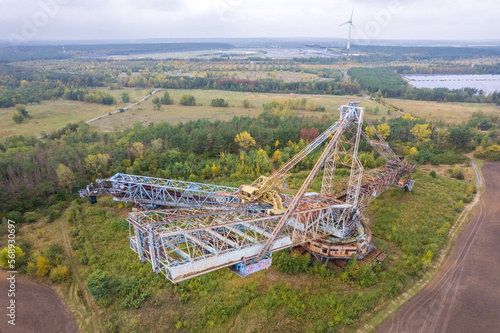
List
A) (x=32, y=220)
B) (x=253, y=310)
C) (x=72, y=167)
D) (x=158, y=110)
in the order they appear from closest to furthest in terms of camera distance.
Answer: (x=253, y=310), (x=32, y=220), (x=72, y=167), (x=158, y=110)

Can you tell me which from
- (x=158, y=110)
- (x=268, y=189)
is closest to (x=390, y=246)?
(x=268, y=189)

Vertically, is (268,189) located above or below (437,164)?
above

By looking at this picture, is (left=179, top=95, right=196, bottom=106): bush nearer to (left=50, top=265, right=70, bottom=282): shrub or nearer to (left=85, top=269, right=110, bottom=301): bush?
(left=50, top=265, right=70, bottom=282): shrub

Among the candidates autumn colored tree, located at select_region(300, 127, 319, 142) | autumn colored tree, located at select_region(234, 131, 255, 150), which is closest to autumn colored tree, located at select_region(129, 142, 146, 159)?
autumn colored tree, located at select_region(234, 131, 255, 150)

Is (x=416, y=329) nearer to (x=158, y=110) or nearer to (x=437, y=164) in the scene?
(x=437, y=164)

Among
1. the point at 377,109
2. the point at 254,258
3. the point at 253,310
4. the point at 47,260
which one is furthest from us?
the point at 377,109

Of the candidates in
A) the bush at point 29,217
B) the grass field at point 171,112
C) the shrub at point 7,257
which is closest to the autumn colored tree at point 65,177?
the bush at point 29,217
